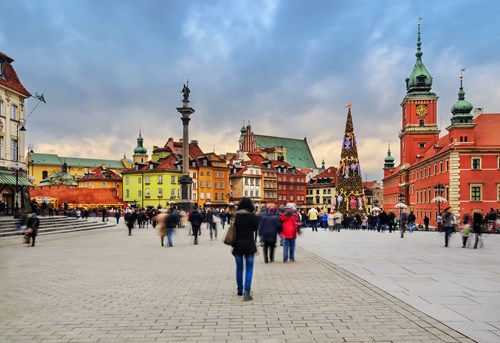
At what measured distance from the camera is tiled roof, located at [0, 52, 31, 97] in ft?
138

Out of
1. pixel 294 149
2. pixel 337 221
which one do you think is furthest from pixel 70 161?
pixel 337 221

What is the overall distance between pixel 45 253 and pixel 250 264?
39.9ft

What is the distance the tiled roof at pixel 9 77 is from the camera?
138ft

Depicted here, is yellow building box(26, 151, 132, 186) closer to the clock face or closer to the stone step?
the clock face

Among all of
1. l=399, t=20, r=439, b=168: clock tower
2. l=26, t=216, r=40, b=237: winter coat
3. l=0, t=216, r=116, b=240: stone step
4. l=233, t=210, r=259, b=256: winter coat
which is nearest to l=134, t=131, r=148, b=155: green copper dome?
l=399, t=20, r=439, b=168: clock tower

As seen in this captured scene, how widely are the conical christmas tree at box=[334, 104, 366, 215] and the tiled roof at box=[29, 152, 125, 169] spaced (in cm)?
11756

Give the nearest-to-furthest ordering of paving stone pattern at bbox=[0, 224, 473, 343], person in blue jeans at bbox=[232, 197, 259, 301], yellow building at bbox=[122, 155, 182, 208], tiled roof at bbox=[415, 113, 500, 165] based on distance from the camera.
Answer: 1. paving stone pattern at bbox=[0, 224, 473, 343]
2. person in blue jeans at bbox=[232, 197, 259, 301]
3. tiled roof at bbox=[415, 113, 500, 165]
4. yellow building at bbox=[122, 155, 182, 208]

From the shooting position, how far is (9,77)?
1720 inches

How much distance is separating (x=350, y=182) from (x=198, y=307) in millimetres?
46181

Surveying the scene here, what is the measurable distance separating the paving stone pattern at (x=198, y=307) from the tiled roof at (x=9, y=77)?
3250 centimetres

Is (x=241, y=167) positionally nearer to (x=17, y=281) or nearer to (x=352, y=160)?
(x=352, y=160)

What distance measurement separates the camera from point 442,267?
45.6 feet

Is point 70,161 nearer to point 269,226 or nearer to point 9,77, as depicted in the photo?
point 9,77

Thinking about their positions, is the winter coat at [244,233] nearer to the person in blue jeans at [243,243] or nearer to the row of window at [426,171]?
the person in blue jeans at [243,243]
